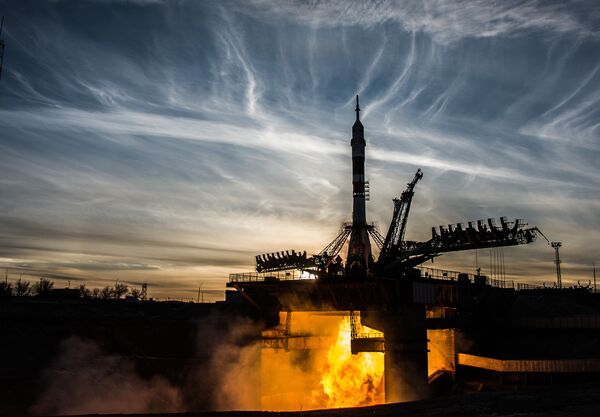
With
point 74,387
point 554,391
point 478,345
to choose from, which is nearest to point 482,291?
point 478,345

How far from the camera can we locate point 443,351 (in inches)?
2758

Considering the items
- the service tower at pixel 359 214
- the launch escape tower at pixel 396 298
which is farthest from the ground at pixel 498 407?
the service tower at pixel 359 214

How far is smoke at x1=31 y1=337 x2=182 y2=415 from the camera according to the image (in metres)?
50.7

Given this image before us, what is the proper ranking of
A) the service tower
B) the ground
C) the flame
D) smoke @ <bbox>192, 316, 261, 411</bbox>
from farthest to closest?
the service tower < the flame < smoke @ <bbox>192, 316, 261, 411</bbox> < the ground

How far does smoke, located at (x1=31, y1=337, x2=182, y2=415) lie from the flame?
19.1 metres

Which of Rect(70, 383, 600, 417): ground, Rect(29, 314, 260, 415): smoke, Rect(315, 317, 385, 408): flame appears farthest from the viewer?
Rect(315, 317, 385, 408): flame

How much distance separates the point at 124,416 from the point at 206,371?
3103cm

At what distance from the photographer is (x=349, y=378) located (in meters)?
68.6

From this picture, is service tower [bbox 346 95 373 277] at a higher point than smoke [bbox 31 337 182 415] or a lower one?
higher

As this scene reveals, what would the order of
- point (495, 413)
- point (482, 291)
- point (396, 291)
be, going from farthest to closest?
point (482, 291) → point (396, 291) → point (495, 413)

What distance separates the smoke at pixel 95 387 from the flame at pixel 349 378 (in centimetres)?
1910

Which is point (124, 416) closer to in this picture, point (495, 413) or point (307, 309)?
point (495, 413)

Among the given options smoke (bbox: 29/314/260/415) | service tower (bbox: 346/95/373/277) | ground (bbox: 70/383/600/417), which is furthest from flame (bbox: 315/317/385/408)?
ground (bbox: 70/383/600/417)

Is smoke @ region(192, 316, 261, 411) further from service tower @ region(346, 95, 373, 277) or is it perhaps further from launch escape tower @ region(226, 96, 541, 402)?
service tower @ region(346, 95, 373, 277)
